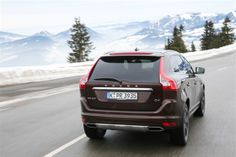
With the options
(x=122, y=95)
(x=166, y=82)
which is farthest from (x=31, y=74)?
(x=166, y=82)

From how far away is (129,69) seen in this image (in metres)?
6.57

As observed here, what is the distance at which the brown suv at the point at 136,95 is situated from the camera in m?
6.26

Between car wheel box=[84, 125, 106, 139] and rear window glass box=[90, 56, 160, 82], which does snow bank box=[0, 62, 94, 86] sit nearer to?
car wheel box=[84, 125, 106, 139]

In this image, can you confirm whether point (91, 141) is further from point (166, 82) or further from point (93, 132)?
point (166, 82)

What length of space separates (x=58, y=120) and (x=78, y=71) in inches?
627

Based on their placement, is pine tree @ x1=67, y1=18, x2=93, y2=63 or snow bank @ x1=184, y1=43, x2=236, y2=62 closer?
snow bank @ x1=184, y1=43, x2=236, y2=62

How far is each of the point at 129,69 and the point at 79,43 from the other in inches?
3055

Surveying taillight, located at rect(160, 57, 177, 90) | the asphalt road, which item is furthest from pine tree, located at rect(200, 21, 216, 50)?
taillight, located at rect(160, 57, 177, 90)

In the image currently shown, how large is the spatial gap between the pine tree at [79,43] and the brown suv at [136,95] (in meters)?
74.3

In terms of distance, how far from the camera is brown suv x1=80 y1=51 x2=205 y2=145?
20.5ft

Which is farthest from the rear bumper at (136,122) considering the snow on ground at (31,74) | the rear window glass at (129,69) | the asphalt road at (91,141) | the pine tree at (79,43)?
the pine tree at (79,43)

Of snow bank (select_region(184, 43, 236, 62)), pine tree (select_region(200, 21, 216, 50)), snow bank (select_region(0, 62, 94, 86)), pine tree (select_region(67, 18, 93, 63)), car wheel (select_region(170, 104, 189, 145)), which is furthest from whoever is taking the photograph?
pine tree (select_region(200, 21, 216, 50))

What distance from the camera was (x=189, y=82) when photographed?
754 centimetres

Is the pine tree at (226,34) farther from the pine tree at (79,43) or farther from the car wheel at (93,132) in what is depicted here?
the car wheel at (93,132)
